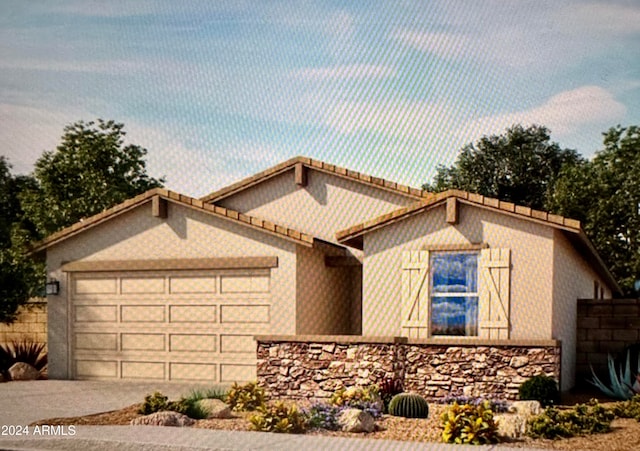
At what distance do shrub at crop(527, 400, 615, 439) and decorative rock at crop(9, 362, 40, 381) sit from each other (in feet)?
40.2

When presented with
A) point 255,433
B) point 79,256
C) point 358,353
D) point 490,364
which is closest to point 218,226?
point 79,256

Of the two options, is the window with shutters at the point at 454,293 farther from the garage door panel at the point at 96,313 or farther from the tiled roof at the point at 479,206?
the garage door panel at the point at 96,313

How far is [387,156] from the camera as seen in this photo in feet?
67.5

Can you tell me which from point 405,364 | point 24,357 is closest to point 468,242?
point 405,364

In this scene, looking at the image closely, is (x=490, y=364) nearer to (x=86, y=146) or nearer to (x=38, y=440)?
(x=38, y=440)

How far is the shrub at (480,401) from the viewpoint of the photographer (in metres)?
13.8

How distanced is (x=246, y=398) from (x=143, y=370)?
226 inches

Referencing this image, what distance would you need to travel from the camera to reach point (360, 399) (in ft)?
45.9

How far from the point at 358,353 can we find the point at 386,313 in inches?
55.2

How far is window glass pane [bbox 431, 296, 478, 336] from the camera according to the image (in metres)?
15.9

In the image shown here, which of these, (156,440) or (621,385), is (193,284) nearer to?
(156,440)

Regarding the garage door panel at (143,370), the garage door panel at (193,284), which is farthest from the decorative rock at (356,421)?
the garage door panel at (143,370)

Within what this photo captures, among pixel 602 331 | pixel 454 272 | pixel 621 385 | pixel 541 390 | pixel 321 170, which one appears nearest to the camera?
pixel 541 390

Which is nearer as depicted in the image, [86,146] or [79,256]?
[79,256]
